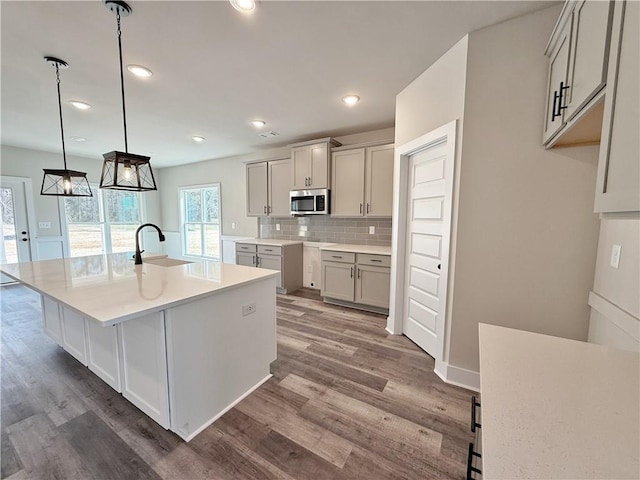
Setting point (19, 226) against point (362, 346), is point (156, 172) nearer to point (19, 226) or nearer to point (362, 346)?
point (19, 226)

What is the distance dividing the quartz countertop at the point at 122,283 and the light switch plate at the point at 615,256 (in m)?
2.15

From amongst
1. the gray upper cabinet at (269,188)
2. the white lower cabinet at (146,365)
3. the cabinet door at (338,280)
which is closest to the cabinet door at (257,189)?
the gray upper cabinet at (269,188)

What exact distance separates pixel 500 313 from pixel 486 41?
1.94 m

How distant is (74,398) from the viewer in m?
1.95

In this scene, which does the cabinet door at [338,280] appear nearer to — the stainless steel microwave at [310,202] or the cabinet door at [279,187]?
the stainless steel microwave at [310,202]

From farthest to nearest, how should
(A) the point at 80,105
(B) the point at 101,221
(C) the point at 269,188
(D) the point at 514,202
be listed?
(B) the point at 101,221, (C) the point at 269,188, (A) the point at 80,105, (D) the point at 514,202

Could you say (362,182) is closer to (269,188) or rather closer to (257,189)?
(269,188)

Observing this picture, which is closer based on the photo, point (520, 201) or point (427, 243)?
point (520, 201)

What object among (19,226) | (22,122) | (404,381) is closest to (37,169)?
(19,226)

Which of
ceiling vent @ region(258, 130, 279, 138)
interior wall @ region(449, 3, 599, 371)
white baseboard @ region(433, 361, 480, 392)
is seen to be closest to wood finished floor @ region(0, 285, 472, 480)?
white baseboard @ region(433, 361, 480, 392)

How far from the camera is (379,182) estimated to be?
3625 mm

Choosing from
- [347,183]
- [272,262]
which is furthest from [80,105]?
[347,183]

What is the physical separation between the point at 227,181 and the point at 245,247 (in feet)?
6.19

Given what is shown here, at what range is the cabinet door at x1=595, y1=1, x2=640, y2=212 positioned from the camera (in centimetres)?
76
